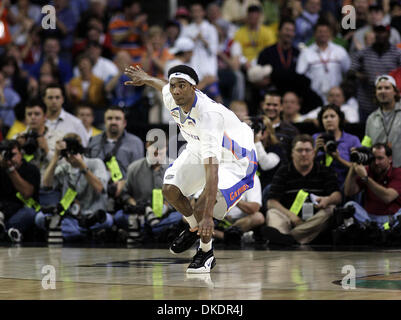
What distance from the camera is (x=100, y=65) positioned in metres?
14.2

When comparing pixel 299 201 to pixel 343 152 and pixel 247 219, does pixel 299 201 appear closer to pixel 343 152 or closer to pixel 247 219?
pixel 247 219

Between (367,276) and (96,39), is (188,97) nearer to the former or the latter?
(367,276)

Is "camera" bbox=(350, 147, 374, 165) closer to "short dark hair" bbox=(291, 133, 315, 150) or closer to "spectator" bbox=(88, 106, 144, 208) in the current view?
"short dark hair" bbox=(291, 133, 315, 150)

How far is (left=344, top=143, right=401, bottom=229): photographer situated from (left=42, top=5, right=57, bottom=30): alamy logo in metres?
7.13

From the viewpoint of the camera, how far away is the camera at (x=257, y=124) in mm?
10070

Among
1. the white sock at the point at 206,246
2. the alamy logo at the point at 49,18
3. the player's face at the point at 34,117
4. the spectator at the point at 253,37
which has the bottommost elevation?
the white sock at the point at 206,246

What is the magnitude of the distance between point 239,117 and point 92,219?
2.51 metres

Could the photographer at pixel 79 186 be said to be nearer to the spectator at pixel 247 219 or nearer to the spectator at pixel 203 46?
the spectator at pixel 247 219

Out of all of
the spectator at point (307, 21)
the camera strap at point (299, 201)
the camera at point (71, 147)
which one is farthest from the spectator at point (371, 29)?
the camera at point (71, 147)

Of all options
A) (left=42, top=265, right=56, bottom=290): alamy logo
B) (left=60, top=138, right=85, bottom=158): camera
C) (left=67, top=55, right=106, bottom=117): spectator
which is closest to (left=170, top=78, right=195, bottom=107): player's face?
(left=42, top=265, right=56, bottom=290): alamy logo

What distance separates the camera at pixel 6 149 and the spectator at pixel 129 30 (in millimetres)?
4756

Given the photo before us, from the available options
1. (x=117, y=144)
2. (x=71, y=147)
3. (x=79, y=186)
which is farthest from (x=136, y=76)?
(x=117, y=144)

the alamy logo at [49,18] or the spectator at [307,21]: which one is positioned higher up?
the alamy logo at [49,18]

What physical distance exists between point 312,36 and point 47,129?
5.17 m
